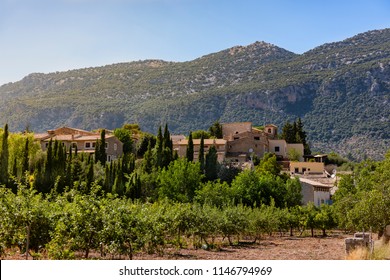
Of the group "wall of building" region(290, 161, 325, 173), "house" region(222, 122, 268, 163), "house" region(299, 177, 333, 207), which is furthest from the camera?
"house" region(222, 122, 268, 163)

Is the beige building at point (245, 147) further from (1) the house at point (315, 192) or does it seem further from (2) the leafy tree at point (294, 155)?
(1) the house at point (315, 192)

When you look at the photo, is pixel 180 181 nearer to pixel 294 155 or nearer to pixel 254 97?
pixel 294 155

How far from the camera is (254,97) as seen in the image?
374ft

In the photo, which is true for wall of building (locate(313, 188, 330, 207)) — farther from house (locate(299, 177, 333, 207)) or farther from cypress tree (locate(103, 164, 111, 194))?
cypress tree (locate(103, 164, 111, 194))

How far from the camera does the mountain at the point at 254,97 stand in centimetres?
9750

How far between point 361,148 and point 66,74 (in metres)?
105

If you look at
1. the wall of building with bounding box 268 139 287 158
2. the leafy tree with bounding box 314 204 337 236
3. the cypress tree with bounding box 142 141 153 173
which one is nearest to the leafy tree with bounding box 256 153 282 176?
the cypress tree with bounding box 142 141 153 173

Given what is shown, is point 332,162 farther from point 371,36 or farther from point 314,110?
point 371,36

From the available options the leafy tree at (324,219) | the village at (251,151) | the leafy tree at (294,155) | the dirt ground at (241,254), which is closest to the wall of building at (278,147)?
the village at (251,151)

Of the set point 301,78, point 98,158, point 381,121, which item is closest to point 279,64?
point 301,78

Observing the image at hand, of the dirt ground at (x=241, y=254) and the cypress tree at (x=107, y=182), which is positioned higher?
the cypress tree at (x=107, y=182)

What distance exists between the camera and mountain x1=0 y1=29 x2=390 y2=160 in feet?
320

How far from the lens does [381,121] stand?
305 ft

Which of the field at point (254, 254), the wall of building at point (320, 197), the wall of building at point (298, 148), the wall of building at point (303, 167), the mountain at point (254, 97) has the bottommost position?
the wall of building at point (320, 197)
